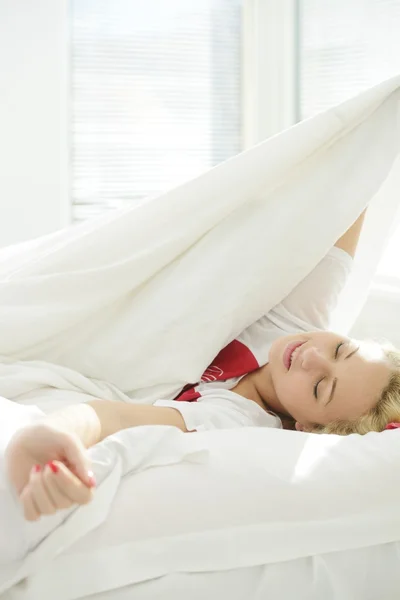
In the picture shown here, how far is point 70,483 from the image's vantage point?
77 centimetres

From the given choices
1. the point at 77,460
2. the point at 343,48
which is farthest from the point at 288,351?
the point at 343,48

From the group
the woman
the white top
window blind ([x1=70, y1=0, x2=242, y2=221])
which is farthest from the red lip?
window blind ([x1=70, y1=0, x2=242, y2=221])

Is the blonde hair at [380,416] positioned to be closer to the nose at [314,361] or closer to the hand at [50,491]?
the nose at [314,361]

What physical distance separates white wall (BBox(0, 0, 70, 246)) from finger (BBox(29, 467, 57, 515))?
8.25 feet

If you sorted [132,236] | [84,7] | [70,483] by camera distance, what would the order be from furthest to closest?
[84,7] → [132,236] → [70,483]

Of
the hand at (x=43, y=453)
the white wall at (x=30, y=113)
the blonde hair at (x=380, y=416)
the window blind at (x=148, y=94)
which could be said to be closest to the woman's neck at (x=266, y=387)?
the blonde hair at (x=380, y=416)

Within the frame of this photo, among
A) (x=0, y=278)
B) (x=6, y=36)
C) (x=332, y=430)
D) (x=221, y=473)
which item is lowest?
(x=332, y=430)

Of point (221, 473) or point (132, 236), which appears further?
point (132, 236)

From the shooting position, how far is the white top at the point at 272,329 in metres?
1.41

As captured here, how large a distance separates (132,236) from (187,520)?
2.23 feet

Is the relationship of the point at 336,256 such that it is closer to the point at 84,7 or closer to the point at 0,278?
the point at 0,278

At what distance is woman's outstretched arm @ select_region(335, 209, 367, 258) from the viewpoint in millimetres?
1573

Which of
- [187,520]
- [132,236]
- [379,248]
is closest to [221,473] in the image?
[187,520]

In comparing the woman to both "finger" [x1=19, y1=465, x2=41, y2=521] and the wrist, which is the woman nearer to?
the wrist
